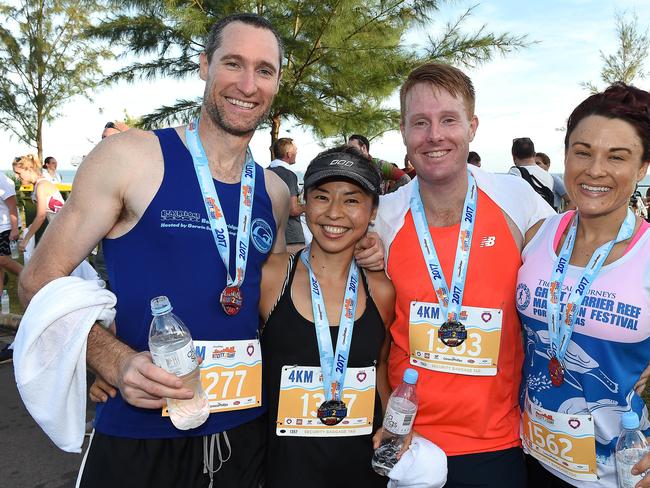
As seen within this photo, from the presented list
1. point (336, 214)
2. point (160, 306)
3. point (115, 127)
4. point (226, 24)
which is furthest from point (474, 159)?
point (160, 306)

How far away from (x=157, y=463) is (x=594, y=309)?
1744mm

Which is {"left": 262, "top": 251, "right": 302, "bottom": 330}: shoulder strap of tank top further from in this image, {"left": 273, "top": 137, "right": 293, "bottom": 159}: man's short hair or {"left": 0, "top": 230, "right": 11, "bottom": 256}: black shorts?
{"left": 0, "top": 230, "right": 11, "bottom": 256}: black shorts

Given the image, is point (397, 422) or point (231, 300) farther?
point (231, 300)

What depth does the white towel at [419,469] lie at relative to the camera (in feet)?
6.57

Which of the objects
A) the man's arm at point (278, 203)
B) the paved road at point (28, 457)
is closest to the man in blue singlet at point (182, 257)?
the man's arm at point (278, 203)

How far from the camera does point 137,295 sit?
2010mm

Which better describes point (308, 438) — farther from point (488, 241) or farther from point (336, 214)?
point (488, 241)

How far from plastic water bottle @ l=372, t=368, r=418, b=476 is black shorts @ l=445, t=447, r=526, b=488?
0.98 feet

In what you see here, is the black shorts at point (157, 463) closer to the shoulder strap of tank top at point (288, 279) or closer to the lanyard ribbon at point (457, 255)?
the shoulder strap of tank top at point (288, 279)

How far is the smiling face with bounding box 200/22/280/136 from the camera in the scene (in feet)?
7.21

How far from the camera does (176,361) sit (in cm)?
157

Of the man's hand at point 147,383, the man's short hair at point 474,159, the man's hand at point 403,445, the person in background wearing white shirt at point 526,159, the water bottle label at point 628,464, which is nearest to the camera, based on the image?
the man's hand at point 147,383

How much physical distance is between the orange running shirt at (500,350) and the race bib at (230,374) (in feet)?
2.16

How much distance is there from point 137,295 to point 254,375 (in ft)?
1.88
